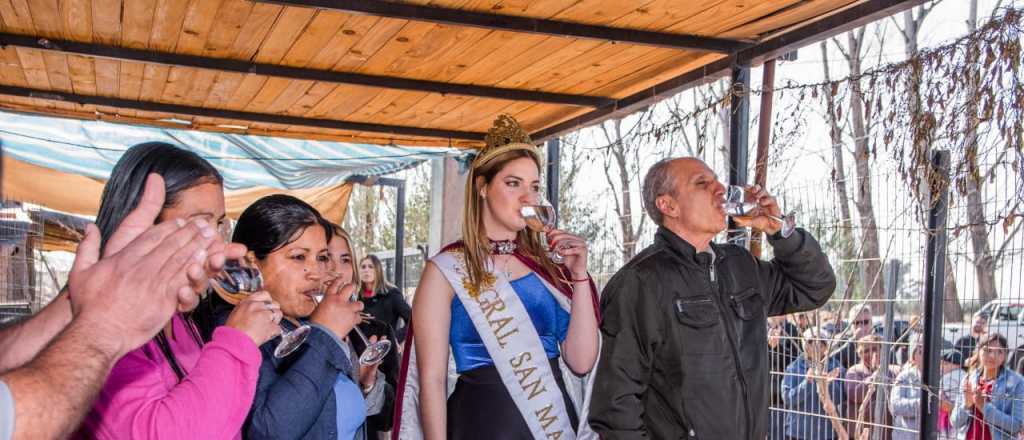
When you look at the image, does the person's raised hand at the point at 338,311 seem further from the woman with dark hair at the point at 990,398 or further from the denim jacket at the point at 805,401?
the denim jacket at the point at 805,401

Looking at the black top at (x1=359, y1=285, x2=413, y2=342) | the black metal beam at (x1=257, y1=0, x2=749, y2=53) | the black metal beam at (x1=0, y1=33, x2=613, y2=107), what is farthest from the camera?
the black top at (x1=359, y1=285, x2=413, y2=342)

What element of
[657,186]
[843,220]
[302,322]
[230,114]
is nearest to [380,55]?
[230,114]

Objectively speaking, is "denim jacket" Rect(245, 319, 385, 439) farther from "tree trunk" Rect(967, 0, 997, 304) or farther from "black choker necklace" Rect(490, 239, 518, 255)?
"tree trunk" Rect(967, 0, 997, 304)

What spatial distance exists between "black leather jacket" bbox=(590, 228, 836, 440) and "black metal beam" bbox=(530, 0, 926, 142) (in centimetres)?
119

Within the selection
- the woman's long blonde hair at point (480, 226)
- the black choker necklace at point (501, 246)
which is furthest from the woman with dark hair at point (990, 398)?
the black choker necklace at point (501, 246)

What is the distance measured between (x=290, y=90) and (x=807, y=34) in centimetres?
342

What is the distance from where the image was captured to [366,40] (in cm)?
538

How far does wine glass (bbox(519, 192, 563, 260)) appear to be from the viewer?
3.22 meters

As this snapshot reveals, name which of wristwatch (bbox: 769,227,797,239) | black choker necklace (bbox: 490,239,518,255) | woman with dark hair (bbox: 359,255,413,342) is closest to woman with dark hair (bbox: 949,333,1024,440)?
wristwatch (bbox: 769,227,797,239)

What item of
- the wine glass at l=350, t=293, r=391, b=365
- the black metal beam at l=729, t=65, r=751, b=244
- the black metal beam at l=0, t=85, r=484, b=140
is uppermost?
the black metal beam at l=0, t=85, r=484, b=140

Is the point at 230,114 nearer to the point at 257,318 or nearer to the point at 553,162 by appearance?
the point at 553,162

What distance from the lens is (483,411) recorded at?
330 cm

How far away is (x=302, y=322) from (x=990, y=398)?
296 centimetres

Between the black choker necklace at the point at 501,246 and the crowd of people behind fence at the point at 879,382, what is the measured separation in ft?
6.45
